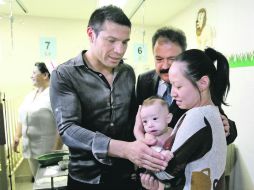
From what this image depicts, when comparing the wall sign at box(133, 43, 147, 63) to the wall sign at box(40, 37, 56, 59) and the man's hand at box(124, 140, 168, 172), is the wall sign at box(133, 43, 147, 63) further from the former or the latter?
the man's hand at box(124, 140, 168, 172)

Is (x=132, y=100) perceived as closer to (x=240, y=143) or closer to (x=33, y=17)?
(x=240, y=143)

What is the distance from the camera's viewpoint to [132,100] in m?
1.38

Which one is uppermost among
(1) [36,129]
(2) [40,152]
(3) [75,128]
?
(3) [75,128]

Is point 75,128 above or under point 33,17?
under

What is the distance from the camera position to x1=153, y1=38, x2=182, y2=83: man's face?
1453 millimetres

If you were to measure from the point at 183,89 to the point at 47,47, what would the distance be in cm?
406

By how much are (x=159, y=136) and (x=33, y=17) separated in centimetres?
407

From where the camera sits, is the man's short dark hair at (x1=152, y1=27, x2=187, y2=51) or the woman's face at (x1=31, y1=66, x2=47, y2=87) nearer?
the man's short dark hair at (x1=152, y1=27, x2=187, y2=51)

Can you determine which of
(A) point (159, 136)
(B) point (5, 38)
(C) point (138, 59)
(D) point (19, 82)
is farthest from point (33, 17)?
(A) point (159, 136)

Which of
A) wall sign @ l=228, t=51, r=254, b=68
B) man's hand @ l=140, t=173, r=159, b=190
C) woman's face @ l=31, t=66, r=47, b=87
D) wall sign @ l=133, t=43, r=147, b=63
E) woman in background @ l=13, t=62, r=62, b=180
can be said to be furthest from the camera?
wall sign @ l=133, t=43, r=147, b=63

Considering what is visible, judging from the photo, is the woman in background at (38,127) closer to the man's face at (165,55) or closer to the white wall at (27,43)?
the white wall at (27,43)

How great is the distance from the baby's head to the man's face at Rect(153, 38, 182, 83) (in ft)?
1.02

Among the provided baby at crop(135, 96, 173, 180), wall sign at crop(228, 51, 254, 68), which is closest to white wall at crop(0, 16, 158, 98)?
wall sign at crop(228, 51, 254, 68)

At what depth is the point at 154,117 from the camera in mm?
1177
